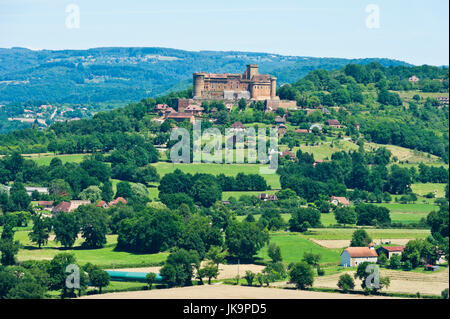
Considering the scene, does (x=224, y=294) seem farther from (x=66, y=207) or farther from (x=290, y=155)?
(x=290, y=155)

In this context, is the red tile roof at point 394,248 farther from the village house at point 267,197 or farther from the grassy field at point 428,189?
the grassy field at point 428,189

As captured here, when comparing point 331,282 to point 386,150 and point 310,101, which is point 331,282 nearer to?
point 386,150

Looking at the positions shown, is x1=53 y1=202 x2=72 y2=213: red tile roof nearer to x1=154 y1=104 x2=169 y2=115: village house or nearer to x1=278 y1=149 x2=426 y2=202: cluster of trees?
x1=278 y1=149 x2=426 y2=202: cluster of trees

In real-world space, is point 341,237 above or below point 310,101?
below

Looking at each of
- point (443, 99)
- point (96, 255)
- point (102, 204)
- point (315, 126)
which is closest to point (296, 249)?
point (96, 255)

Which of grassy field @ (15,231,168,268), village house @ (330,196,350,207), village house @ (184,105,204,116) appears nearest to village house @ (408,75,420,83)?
village house @ (184,105,204,116)

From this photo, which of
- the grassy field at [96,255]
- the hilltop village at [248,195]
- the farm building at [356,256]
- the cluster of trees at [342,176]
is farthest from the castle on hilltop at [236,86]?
the farm building at [356,256]
